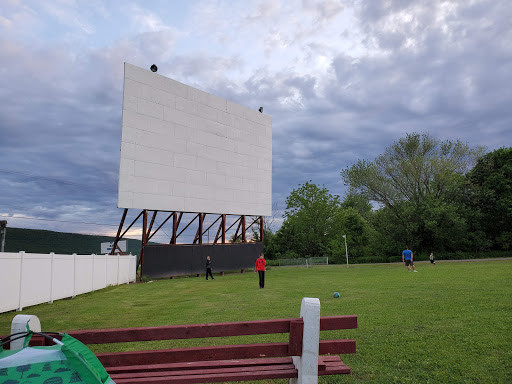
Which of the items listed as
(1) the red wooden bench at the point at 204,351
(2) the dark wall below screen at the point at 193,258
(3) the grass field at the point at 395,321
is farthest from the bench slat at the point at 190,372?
(2) the dark wall below screen at the point at 193,258

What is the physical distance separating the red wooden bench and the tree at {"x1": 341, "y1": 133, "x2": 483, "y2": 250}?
151 ft

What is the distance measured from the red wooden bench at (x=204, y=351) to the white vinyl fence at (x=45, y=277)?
11347mm

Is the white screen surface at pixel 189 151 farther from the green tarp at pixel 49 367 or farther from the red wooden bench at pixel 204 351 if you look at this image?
the green tarp at pixel 49 367

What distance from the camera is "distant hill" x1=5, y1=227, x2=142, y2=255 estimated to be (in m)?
63.0

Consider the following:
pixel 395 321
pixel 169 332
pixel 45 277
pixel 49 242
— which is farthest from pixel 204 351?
pixel 49 242

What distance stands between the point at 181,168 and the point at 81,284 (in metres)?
16.0

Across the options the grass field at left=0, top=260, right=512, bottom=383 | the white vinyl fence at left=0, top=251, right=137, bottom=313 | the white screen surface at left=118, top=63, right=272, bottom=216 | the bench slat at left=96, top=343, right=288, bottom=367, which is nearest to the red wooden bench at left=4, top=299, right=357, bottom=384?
the bench slat at left=96, top=343, right=288, bottom=367

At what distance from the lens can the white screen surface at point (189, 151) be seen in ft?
103

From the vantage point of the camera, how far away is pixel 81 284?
2025cm

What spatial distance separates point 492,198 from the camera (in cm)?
4919

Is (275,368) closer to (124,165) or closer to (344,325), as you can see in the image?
(344,325)

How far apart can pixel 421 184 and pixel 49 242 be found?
57221 millimetres

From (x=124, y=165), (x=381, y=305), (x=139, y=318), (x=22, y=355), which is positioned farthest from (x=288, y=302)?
(x=124, y=165)

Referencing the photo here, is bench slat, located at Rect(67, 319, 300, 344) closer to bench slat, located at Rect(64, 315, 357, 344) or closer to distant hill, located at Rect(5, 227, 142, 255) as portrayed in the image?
bench slat, located at Rect(64, 315, 357, 344)
